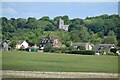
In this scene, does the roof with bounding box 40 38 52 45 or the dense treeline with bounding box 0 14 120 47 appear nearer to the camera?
the dense treeline with bounding box 0 14 120 47

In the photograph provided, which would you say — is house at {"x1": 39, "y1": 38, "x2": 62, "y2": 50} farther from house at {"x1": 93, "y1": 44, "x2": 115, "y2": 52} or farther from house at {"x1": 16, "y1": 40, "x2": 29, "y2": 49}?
house at {"x1": 93, "y1": 44, "x2": 115, "y2": 52}

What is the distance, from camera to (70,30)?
35844 millimetres

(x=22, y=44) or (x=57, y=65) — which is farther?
(x=22, y=44)

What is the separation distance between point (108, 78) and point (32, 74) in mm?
2617

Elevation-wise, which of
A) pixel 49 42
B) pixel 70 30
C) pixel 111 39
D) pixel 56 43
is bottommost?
pixel 56 43

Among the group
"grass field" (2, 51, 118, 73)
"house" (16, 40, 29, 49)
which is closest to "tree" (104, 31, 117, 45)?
"house" (16, 40, 29, 49)

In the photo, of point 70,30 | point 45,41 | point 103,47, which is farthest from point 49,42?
point 70,30

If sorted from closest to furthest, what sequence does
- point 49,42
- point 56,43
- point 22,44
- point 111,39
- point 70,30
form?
1. point 22,44
2. point 111,39
3. point 56,43
4. point 49,42
5. point 70,30

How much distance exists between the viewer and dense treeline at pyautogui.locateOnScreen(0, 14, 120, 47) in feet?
92.4

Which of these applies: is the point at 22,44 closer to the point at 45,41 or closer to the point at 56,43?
the point at 45,41

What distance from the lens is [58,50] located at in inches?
992

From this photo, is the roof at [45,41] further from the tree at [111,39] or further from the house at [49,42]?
the tree at [111,39]

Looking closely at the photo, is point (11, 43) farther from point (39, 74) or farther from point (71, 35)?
point (39, 74)

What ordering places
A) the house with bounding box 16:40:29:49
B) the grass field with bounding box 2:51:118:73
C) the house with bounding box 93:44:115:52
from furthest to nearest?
the house with bounding box 16:40:29:49 → the house with bounding box 93:44:115:52 → the grass field with bounding box 2:51:118:73
